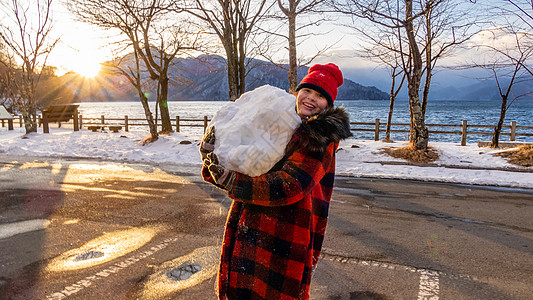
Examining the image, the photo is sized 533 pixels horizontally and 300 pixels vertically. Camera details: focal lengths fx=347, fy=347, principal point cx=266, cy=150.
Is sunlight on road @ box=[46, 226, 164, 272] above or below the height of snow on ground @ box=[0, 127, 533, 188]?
below

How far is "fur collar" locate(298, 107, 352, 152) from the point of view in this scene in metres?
1.51

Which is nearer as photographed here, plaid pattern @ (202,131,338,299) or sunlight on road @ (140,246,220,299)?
plaid pattern @ (202,131,338,299)

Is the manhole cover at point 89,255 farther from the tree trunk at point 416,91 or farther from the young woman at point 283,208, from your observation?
the tree trunk at point 416,91

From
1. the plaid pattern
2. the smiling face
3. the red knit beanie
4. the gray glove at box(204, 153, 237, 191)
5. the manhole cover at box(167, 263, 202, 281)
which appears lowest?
the manhole cover at box(167, 263, 202, 281)

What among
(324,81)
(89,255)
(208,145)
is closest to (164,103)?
(89,255)

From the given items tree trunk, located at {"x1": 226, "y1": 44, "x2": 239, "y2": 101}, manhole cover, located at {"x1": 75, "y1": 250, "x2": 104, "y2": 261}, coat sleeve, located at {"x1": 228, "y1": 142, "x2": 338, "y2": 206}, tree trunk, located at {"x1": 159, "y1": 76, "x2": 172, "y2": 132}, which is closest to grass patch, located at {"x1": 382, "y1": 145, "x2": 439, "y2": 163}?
tree trunk, located at {"x1": 226, "y1": 44, "x2": 239, "y2": 101}

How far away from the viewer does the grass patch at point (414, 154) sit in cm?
1095

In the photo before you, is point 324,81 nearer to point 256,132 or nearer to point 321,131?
point 321,131

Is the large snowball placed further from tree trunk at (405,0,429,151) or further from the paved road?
tree trunk at (405,0,429,151)

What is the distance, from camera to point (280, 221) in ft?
5.19

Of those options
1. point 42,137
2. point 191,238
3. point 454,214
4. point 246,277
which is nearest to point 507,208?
point 454,214

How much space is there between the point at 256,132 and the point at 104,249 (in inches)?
143

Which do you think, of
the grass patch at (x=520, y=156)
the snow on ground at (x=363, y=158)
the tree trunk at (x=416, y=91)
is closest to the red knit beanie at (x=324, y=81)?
the snow on ground at (x=363, y=158)

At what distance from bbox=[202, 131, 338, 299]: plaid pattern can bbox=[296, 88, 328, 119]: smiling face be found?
21cm
